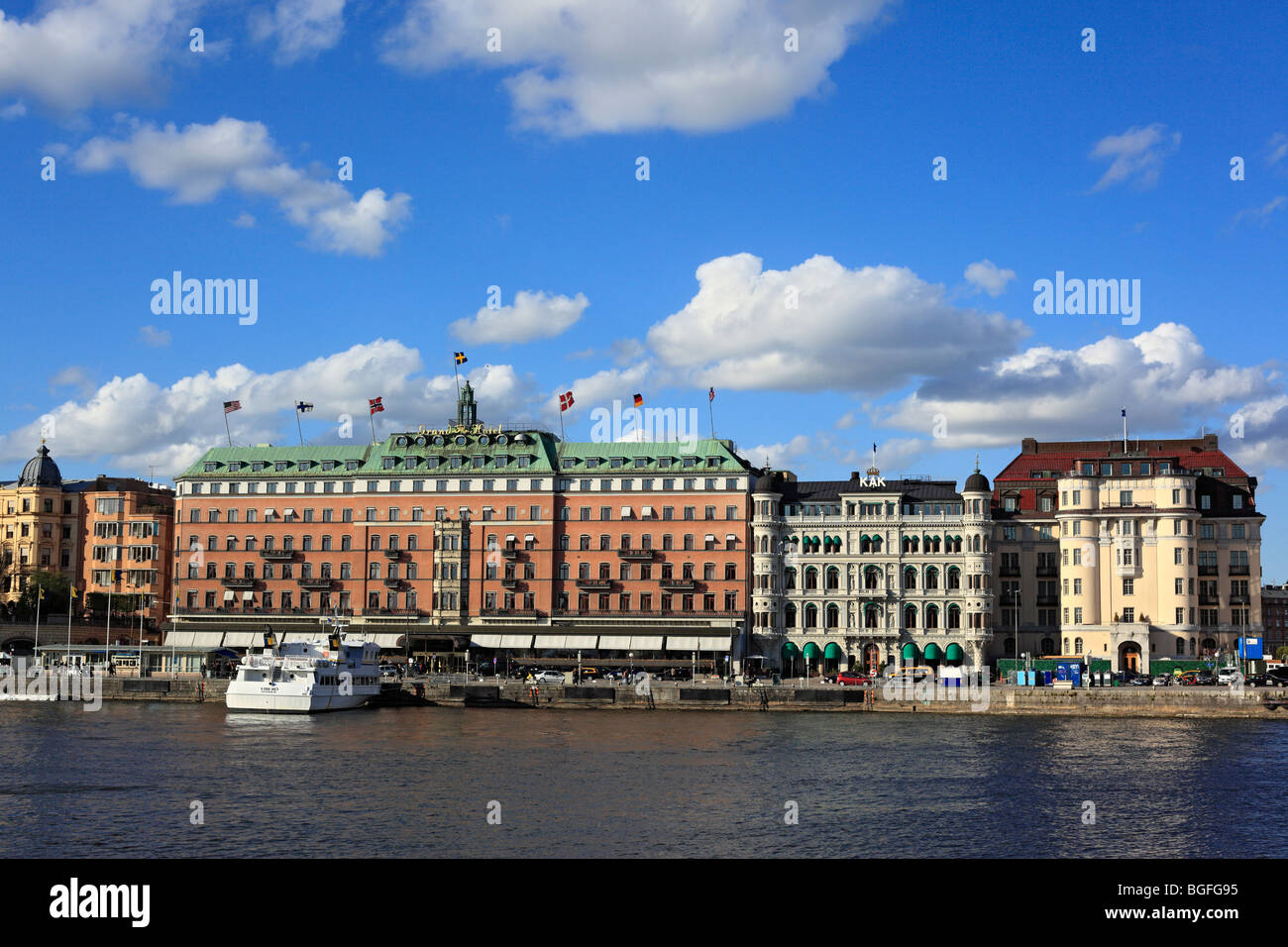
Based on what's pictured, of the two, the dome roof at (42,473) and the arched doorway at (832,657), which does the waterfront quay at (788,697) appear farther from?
the dome roof at (42,473)

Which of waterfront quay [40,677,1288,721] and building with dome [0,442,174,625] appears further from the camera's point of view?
building with dome [0,442,174,625]

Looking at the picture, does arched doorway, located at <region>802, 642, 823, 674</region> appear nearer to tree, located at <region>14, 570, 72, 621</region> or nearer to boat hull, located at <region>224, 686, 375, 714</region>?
boat hull, located at <region>224, 686, 375, 714</region>

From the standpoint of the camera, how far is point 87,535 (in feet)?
574

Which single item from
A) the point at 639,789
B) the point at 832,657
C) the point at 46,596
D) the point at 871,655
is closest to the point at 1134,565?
the point at 871,655

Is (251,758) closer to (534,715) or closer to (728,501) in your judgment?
(534,715)

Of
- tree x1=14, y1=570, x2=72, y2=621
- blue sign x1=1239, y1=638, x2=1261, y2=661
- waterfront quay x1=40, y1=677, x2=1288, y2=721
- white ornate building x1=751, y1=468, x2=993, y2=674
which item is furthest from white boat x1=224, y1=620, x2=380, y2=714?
blue sign x1=1239, y1=638, x2=1261, y2=661

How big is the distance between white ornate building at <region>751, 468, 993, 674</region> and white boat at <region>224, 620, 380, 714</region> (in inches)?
1858

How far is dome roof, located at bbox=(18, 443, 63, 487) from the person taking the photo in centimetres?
18175

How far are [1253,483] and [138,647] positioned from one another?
129 meters

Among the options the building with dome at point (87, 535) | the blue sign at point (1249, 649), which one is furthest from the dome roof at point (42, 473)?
the blue sign at point (1249, 649)

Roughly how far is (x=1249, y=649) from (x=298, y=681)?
94226 millimetres
